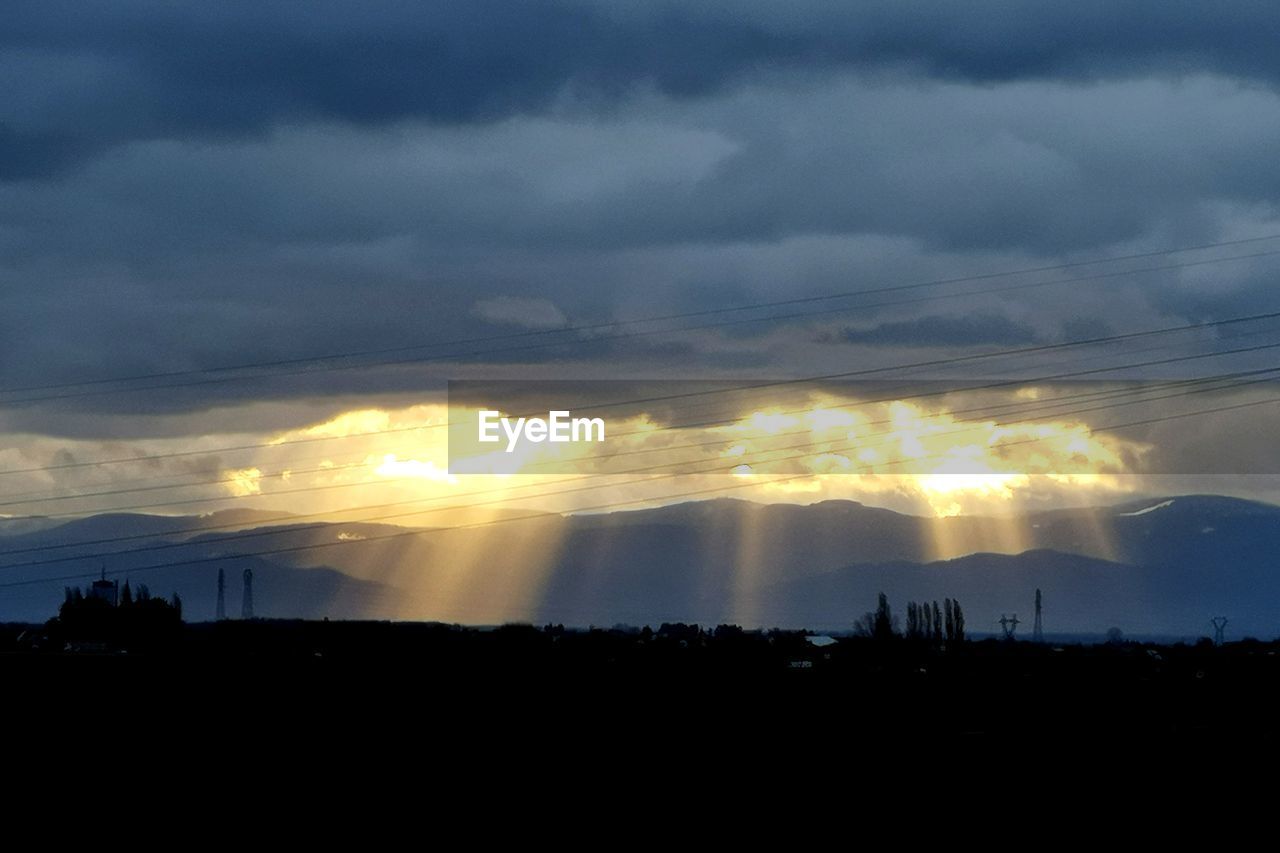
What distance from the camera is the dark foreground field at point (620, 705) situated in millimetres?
92875

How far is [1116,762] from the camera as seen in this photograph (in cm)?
8631

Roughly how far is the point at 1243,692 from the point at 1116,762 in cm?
5006

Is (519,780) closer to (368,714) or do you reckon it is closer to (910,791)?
(910,791)

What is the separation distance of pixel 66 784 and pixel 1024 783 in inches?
1556

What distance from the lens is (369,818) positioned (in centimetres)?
6894

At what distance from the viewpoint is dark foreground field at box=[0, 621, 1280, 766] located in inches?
3656

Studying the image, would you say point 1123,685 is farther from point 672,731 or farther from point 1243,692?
point 672,731

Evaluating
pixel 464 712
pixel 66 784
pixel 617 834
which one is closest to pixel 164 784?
pixel 66 784

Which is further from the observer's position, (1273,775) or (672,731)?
(672,731)

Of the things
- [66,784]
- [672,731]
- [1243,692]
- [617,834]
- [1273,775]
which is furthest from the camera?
[1243,692]

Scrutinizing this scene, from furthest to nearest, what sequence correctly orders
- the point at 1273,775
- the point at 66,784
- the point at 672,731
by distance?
the point at 672,731 < the point at 1273,775 < the point at 66,784

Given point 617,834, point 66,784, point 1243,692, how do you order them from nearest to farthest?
1. point 617,834
2. point 66,784
3. point 1243,692

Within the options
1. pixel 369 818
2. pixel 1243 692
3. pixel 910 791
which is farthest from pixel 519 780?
pixel 1243 692

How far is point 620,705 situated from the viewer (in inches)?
4274
